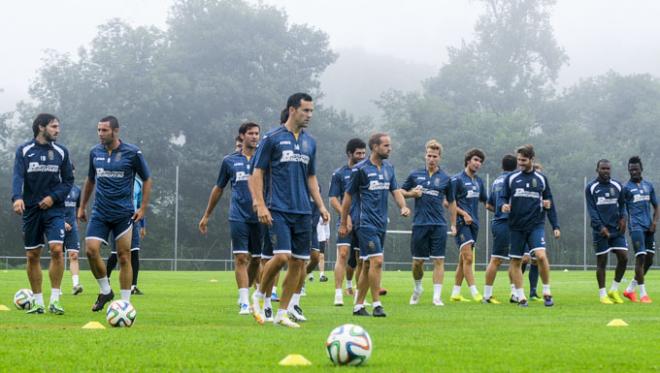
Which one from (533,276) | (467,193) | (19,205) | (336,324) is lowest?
(336,324)

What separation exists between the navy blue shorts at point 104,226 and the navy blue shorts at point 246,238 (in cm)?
131

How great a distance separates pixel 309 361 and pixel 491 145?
55622 mm

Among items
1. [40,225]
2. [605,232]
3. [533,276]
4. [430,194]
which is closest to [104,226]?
[40,225]

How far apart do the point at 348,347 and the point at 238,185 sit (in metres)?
6.31

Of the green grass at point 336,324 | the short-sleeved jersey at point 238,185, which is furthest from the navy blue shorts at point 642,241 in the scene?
the short-sleeved jersey at point 238,185

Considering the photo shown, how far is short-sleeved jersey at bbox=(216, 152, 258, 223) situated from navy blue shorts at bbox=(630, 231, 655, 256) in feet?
23.3

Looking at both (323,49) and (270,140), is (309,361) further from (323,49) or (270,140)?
(323,49)

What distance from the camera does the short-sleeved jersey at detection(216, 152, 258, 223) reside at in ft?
44.0

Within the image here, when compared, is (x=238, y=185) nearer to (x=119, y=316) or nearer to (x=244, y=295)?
(x=244, y=295)

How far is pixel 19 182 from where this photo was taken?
12.7 m

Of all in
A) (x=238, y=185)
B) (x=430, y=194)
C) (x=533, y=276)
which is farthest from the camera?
(x=533, y=276)

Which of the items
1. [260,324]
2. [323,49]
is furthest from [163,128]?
[260,324]

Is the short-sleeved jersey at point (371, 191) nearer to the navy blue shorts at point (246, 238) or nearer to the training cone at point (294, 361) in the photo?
the navy blue shorts at point (246, 238)

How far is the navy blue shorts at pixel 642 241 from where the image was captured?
17.6m
